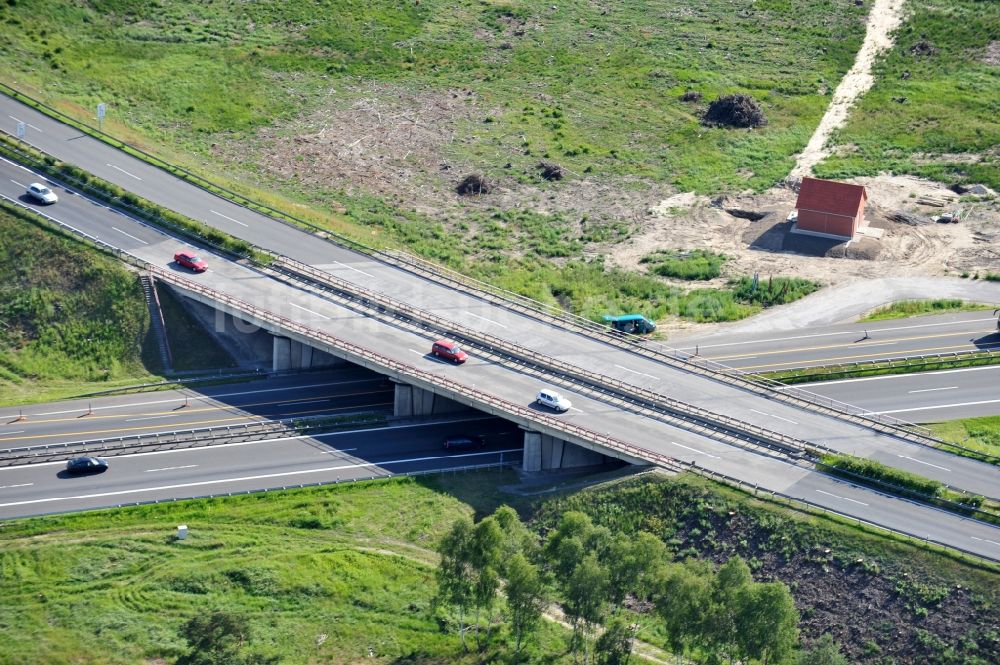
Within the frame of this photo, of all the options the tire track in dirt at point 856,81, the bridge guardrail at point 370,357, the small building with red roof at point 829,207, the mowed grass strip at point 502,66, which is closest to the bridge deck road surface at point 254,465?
the bridge guardrail at point 370,357

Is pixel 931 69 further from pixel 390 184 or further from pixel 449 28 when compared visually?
pixel 390 184

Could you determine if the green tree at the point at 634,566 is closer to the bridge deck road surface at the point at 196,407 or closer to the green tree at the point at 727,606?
the green tree at the point at 727,606

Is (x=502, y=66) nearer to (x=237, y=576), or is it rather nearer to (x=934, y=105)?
(x=934, y=105)

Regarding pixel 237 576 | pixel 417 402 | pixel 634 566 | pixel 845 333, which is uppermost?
pixel 845 333

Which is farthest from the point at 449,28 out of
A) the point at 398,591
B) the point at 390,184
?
the point at 398,591

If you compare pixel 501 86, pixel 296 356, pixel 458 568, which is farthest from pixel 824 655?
pixel 501 86

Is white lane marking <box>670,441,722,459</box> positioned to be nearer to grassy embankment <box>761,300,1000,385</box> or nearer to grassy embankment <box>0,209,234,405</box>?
grassy embankment <box>761,300,1000,385</box>
